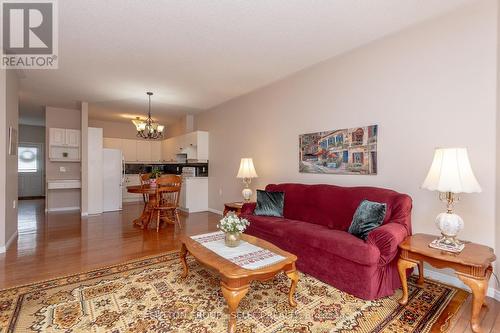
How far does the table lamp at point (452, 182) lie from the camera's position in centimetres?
189

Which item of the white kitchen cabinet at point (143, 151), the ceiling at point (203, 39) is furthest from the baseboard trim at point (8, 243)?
the white kitchen cabinet at point (143, 151)

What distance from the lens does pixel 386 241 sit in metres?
2.11

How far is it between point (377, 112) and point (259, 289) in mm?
2354

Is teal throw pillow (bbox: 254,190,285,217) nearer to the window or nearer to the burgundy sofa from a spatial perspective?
the burgundy sofa

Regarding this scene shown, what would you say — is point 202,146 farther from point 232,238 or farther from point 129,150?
point 232,238

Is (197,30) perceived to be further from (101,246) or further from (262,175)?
(101,246)

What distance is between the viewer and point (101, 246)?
3.49 meters

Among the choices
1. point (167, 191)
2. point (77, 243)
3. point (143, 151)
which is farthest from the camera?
point (143, 151)

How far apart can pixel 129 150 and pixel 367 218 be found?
757 cm

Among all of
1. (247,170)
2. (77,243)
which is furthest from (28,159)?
(247,170)

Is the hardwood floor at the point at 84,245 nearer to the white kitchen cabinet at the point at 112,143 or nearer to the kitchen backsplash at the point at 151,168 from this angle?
the kitchen backsplash at the point at 151,168

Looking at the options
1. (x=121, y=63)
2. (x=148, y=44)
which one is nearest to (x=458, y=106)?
(x=148, y=44)

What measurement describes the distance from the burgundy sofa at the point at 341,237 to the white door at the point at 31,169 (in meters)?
9.21

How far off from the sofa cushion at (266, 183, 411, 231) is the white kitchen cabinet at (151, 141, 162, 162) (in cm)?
603
